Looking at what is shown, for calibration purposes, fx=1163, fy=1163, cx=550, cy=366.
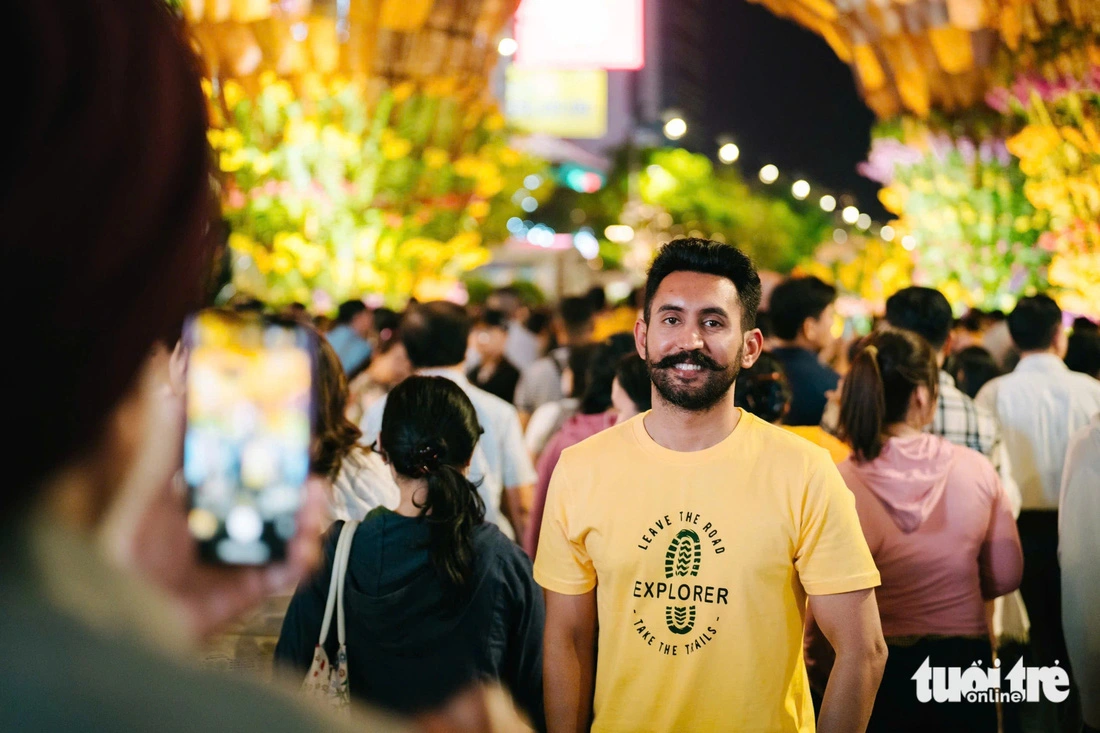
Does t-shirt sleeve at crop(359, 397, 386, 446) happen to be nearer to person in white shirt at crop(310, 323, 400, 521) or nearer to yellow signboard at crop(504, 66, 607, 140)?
person in white shirt at crop(310, 323, 400, 521)

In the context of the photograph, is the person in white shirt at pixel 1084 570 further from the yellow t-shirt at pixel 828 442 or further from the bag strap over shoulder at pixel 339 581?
the bag strap over shoulder at pixel 339 581

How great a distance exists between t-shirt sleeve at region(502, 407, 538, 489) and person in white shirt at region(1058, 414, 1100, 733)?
2245 mm

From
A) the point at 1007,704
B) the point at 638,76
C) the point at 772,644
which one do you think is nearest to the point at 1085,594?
the point at 1007,704

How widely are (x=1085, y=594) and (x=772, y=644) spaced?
2234 millimetres

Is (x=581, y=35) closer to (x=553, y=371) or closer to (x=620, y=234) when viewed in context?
(x=553, y=371)

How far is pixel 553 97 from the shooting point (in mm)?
40969

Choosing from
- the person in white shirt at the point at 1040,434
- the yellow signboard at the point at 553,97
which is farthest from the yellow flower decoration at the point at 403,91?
the yellow signboard at the point at 553,97

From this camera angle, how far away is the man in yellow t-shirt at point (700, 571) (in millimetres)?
2654

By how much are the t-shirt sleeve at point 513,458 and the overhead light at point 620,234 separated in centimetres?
4221

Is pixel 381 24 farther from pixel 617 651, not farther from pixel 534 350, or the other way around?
pixel 617 651

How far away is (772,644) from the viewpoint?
2.66 m

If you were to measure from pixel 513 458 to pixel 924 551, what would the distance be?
6.44 ft

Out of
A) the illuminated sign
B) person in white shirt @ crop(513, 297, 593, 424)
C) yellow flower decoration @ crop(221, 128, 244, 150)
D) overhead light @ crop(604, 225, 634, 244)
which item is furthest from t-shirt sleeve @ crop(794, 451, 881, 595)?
overhead light @ crop(604, 225, 634, 244)

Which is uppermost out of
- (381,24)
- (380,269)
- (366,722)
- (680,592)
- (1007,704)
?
(381,24)
